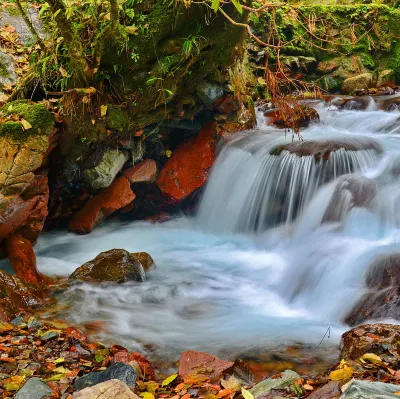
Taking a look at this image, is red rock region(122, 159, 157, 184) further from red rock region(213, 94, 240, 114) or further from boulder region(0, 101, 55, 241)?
boulder region(0, 101, 55, 241)

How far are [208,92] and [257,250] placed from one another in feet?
9.54

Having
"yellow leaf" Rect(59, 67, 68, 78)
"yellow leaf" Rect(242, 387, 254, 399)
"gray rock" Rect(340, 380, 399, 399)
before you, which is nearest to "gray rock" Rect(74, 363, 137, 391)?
"yellow leaf" Rect(242, 387, 254, 399)

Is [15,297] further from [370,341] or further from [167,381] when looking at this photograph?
[370,341]

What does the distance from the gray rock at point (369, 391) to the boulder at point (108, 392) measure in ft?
4.07

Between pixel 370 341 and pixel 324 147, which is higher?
pixel 324 147

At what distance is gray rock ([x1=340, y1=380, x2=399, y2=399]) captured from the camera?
1954mm

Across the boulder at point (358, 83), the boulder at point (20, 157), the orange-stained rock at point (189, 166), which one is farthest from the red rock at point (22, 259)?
the boulder at point (358, 83)

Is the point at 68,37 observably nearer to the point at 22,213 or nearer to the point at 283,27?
the point at 22,213

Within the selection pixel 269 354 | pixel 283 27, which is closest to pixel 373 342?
pixel 269 354

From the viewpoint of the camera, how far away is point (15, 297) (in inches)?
187

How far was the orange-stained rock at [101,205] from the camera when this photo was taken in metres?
7.86

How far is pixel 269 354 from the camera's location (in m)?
4.15

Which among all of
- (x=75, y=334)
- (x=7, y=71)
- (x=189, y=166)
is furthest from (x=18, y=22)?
(x=75, y=334)

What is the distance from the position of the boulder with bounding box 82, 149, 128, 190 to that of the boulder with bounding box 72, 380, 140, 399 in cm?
509
